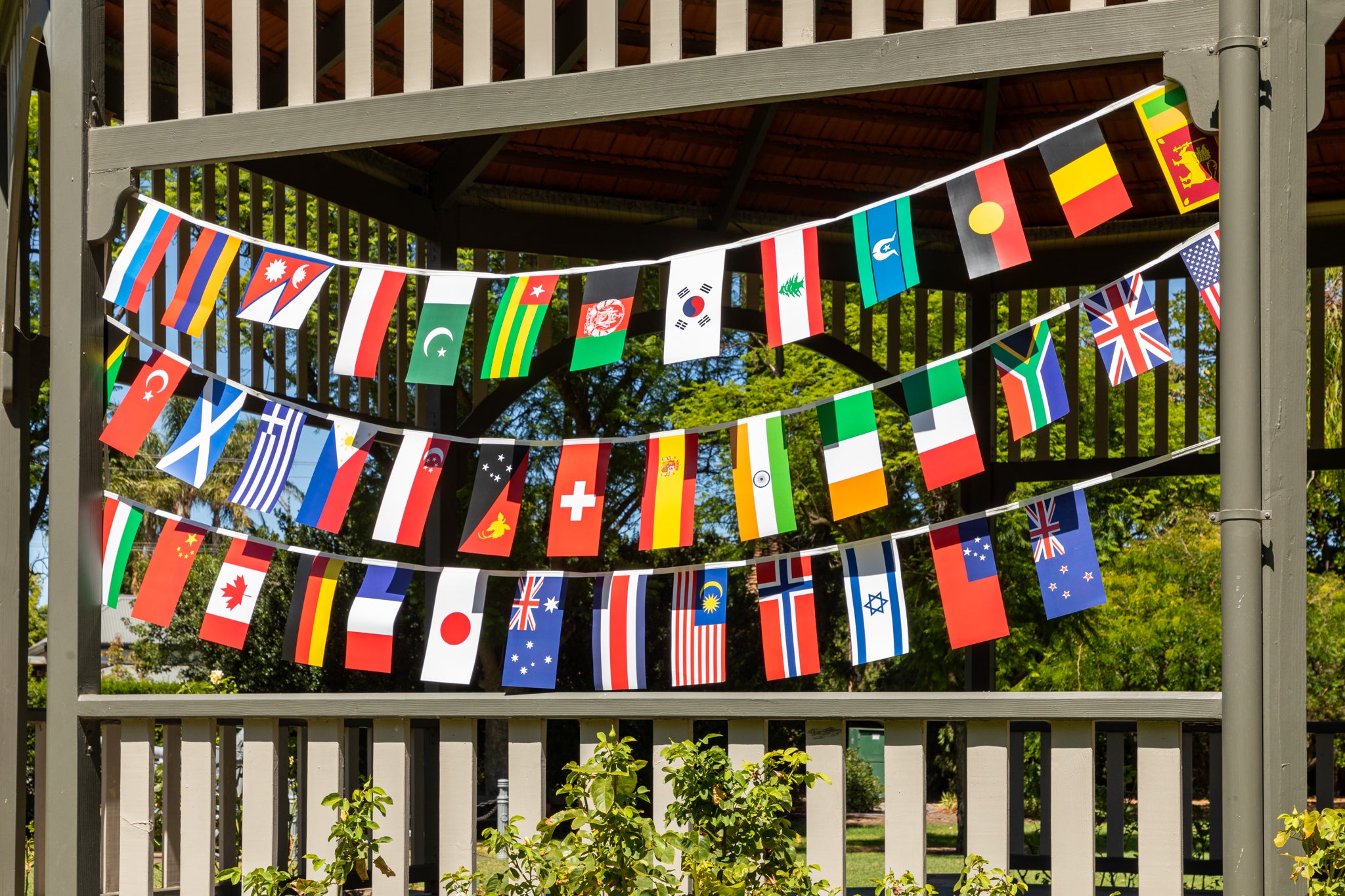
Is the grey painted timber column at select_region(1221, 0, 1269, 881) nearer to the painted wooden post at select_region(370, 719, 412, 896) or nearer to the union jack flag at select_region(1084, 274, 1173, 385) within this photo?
the union jack flag at select_region(1084, 274, 1173, 385)

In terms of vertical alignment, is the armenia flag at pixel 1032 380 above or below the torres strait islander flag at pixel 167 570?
above

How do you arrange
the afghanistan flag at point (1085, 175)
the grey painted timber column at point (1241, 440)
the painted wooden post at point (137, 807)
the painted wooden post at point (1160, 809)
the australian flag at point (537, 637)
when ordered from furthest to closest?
the australian flag at point (537, 637) → the painted wooden post at point (137, 807) → the afghanistan flag at point (1085, 175) → the painted wooden post at point (1160, 809) → the grey painted timber column at point (1241, 440)

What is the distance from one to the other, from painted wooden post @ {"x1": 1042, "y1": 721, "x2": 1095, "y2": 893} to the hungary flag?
0.75m

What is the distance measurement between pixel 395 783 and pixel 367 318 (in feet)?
4.40

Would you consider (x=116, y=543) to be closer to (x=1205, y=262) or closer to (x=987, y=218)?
(x=987, y=218)

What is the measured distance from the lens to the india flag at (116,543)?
13.3 ft

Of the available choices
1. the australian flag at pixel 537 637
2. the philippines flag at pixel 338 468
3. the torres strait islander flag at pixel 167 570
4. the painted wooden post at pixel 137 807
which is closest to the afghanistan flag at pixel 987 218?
the australian flag at pixel 537 637

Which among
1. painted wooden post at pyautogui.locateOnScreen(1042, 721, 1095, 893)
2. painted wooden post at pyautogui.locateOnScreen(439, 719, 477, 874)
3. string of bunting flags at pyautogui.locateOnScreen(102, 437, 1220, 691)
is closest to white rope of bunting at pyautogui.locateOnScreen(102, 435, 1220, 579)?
string of bunting flags at pyautogui.locateOnScreen(102, 437, 1220, 691)

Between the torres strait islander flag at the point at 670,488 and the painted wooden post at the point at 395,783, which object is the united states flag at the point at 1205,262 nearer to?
the torres strait islander flag at the point at 670,488

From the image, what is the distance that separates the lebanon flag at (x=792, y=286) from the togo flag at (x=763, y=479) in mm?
272

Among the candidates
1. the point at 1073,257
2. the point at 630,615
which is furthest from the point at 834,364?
the point at 630,615

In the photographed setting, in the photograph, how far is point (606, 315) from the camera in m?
4.07

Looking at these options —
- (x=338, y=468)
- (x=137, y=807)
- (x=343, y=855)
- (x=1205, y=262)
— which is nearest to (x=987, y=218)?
(x=1205, y=262)

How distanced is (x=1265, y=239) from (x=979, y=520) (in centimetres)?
105
